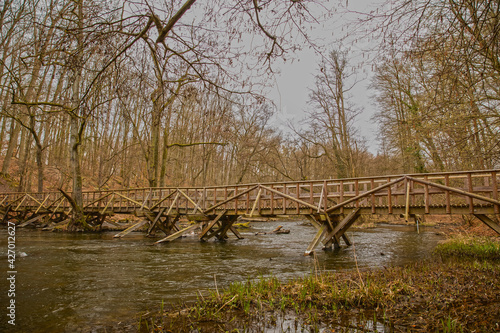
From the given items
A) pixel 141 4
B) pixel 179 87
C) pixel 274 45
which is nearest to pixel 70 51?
pixel 141 4

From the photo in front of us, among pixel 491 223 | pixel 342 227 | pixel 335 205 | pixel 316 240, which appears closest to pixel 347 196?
pixel 335 205

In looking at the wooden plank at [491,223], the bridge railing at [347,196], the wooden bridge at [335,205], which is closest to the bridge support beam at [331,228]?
the wooden bridge at [335,205]

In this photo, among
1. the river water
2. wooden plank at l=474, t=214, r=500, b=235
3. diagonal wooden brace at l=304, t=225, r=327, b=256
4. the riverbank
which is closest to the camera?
the riverbank

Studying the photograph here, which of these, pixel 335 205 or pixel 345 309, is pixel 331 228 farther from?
pixel 345 309

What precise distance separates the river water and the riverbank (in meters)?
0.55

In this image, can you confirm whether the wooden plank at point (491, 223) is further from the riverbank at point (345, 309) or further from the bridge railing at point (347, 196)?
the riverbank at point (345, 309)

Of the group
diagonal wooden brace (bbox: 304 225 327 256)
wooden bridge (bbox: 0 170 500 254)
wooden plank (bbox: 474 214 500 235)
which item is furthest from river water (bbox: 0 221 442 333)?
wooden plank (bbox: 474 214 500 235)

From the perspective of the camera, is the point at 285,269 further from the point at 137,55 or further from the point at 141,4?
the point at 141,4

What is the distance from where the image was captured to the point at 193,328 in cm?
337

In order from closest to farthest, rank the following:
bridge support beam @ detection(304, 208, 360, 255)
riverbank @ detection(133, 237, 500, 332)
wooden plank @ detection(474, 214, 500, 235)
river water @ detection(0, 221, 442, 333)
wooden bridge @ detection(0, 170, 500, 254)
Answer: riverbank @ detection(133, 237, 500, 332), river water @ detection(0, 221, 442, 333), wooden plank @ detection(474, 214, 500, 235), wooden bridge @ detection(0, 170, 500, 254), bridge support beam @ detection(304, 208, 360, 255)

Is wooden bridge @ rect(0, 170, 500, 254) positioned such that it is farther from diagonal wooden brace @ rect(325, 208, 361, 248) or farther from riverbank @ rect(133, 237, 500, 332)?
riverbank @ rect(133, 237, 500, 332)

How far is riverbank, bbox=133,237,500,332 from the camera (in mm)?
3324

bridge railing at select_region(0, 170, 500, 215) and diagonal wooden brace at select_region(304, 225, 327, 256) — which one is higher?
bridge railing at select_region(0, 170, 500, 215)

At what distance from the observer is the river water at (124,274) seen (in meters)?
4.25
